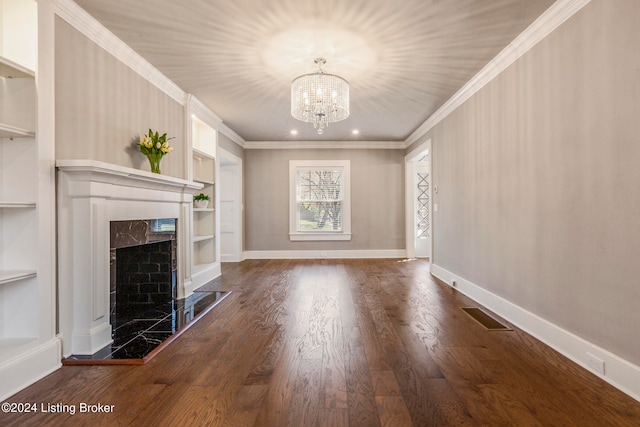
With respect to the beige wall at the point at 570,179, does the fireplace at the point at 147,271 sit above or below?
below

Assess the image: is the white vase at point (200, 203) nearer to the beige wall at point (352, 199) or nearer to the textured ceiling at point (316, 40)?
the textured ceiling at point (316, 40)

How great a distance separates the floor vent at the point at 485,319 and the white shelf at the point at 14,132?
3.68 metres

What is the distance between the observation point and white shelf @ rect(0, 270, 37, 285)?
1.77 meters

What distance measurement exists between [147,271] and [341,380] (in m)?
2.52

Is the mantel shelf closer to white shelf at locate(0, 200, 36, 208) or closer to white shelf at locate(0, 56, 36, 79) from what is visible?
white shelf at locate(0, 200, 36, 208)

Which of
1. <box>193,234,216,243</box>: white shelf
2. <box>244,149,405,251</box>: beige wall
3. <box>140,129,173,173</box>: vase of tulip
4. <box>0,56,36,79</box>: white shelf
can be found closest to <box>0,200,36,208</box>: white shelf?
<box>0,56,36,79</box>: white shelf

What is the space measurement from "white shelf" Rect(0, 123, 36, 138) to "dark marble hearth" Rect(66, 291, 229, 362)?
59.1 inches

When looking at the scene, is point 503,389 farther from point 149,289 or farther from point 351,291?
point 149,289

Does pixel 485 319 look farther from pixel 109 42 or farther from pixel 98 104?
pixel 109 42

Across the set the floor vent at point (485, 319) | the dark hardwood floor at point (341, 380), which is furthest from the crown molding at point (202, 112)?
the floor vent at point (485, 319)

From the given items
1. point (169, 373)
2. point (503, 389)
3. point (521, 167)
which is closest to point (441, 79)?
point (521, 167)

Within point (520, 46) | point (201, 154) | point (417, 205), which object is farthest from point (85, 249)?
point (417, 205)

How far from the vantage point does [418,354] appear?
221 cm

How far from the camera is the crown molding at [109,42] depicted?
2.21m
